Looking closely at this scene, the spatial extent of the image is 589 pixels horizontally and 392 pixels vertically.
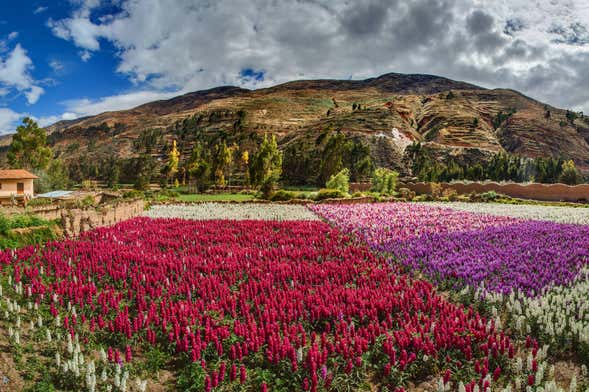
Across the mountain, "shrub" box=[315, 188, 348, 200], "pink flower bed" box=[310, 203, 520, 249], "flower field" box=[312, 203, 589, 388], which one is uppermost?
the mountain

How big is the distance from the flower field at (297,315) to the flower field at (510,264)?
2.1 inches

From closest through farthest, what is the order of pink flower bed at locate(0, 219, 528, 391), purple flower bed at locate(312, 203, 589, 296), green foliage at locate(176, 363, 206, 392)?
green foliage at locate(176, 363, 206, 392) < pink flower bed at locate(0, 219, 528, 391) < purple flower bed at locate(312, 203, 589, 296)

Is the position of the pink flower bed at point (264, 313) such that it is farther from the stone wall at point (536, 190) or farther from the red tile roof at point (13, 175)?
the red tile roof at point (13, 175)

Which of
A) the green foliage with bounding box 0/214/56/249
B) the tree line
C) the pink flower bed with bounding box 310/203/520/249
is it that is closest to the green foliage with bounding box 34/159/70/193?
the tree line

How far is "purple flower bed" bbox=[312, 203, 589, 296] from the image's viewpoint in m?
8.34

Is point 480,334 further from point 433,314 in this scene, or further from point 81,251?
point 81,251

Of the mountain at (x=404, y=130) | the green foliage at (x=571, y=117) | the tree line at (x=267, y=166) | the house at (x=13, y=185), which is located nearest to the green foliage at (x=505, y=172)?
the tree line at (x=267, y=166)

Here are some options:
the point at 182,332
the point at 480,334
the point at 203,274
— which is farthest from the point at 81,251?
the point at 480,334

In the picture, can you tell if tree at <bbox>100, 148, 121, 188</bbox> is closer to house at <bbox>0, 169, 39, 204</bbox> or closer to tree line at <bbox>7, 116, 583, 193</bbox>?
tree line at <bbox>7, 116, 583, 193</bbox>

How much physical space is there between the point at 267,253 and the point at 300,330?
5.11 metres

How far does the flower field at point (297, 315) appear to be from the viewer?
5031 mm

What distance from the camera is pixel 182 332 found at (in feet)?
19.9

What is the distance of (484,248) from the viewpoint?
37.0 ft

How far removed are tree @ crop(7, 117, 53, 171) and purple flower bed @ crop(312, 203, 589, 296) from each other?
55.7 metres
